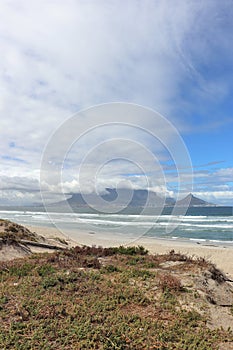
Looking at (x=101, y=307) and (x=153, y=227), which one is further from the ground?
(x=101, y=307)

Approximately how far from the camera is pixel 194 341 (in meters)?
5.37

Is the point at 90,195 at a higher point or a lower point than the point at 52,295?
higher

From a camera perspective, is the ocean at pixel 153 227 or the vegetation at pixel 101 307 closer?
the vegetation at pixel 101 307

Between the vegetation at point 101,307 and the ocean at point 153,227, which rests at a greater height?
the vegetation at point 101,307

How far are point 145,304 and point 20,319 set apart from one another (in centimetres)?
280

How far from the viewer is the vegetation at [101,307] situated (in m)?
5.27

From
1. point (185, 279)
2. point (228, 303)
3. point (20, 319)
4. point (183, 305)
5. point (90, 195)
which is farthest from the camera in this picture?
point (90, 195)

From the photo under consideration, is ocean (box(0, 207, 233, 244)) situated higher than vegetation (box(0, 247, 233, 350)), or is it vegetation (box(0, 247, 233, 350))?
vegetation (box(0, 247, 233, 350))

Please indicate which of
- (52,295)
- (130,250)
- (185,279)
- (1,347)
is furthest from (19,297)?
(130,250)

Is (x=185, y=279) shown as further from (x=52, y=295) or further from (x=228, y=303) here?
(x=52, y=295)

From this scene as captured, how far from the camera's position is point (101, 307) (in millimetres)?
6477

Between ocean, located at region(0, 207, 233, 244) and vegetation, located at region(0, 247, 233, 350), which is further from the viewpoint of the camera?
ocean, located at region(0, 207, 233, 244)

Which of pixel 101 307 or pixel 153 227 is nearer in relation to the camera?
pixel 101 307

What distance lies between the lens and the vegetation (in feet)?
17.3
